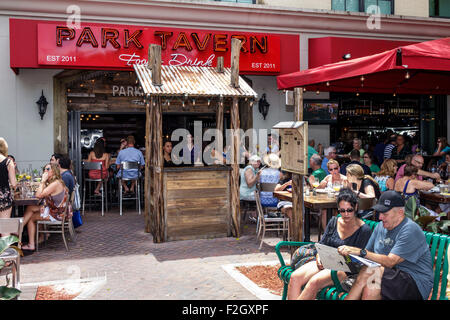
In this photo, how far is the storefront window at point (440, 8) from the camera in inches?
618

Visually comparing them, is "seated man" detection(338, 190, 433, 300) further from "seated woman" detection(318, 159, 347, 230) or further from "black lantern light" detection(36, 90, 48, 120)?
"black lantern light" detection(36, 90, 48, 120)

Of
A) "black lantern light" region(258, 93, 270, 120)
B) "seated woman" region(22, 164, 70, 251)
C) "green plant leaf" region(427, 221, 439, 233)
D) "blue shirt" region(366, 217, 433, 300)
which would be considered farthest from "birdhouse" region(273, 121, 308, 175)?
"black lantern light" region(258, 93, 270, 120)

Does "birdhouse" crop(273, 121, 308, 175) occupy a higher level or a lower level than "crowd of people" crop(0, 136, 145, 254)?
higher

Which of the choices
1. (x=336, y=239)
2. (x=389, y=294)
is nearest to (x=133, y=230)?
(x=336, y=239)

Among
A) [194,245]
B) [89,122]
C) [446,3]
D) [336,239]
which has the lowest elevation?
[194,245]

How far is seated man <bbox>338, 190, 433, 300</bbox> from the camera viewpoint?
3.93 meters

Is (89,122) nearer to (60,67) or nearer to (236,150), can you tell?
(60,67)

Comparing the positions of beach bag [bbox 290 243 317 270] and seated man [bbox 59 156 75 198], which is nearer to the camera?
beach bag [bbox 290 243 317 270]

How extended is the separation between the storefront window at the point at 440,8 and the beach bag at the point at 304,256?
13602 millimetres

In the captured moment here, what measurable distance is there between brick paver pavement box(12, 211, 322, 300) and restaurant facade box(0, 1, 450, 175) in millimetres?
4137

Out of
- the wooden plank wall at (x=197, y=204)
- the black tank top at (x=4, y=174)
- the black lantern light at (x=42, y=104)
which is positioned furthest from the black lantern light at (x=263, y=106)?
the black tank top at (x=4, y=174)

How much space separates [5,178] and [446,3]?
47.9 ft

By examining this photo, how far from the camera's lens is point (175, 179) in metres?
8.39
